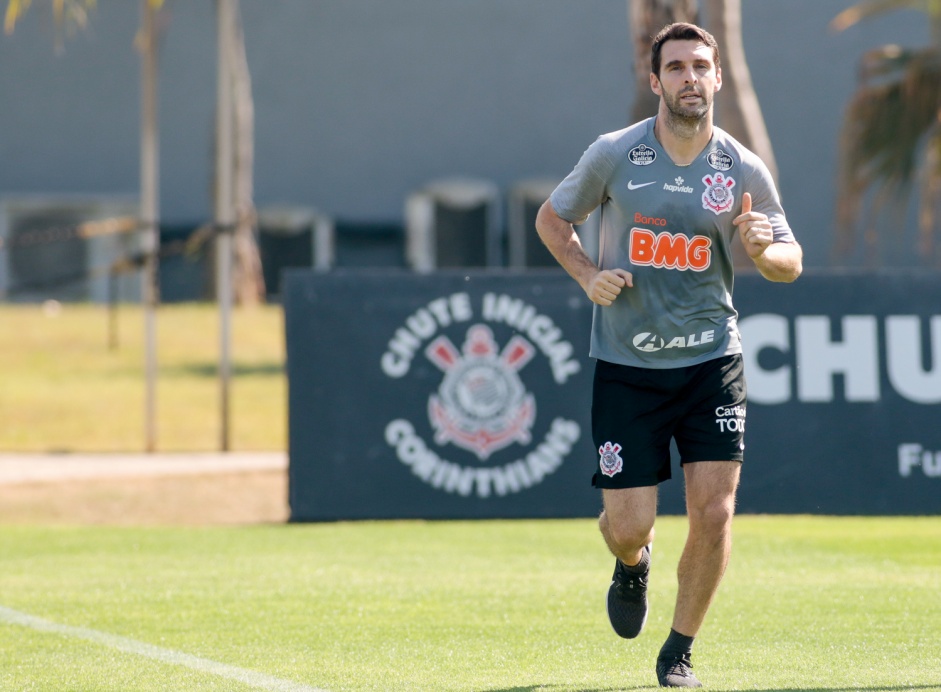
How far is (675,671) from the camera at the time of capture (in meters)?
5.03

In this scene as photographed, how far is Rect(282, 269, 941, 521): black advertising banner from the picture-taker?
10.3m

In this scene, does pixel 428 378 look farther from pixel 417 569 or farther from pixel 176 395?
pixel 176 395

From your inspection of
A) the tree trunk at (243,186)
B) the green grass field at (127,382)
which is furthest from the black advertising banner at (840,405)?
the tree trunk at (243,186)

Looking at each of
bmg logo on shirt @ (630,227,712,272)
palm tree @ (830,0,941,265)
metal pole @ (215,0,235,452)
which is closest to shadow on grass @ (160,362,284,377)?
metal pole @ (215,0,235,452)

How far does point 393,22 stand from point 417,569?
1937 centimetres

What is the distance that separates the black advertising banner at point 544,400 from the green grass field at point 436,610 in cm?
28

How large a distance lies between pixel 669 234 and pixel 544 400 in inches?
208

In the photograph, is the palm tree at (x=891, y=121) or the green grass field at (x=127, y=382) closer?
the green grass field at (x=127, y=382)

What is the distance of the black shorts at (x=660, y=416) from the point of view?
515 cm

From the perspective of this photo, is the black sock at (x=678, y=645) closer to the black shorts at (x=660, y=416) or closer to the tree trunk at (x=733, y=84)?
the black shorts at (x=660, y=416)

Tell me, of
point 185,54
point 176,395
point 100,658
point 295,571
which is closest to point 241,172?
point 185,54

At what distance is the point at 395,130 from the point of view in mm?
26656

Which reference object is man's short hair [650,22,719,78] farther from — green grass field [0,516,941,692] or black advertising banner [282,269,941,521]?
black advertising banner [282,269,941,521]

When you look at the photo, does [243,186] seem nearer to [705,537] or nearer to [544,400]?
[544,400]
